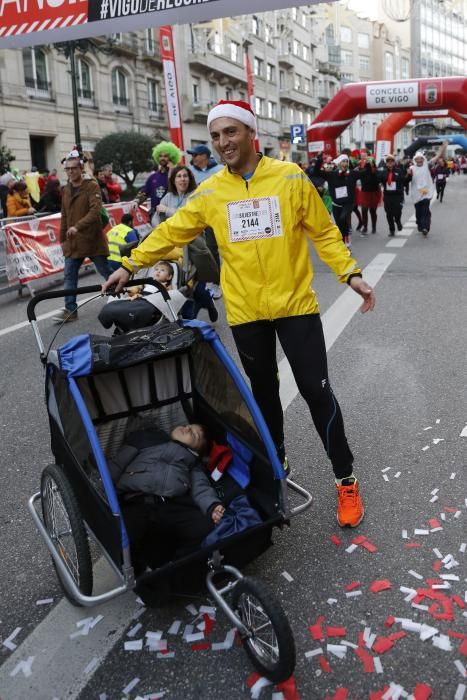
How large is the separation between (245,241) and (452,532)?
1592mm

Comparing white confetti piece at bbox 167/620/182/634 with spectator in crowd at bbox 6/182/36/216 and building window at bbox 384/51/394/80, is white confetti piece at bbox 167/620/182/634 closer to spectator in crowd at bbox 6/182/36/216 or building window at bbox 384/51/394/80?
spectator in crowd at bbox 6/182/36/216

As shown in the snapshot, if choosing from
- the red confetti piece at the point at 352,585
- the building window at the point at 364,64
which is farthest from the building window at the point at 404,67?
the red confetti piece at the point at 352,585

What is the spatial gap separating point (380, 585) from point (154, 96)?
38853mm

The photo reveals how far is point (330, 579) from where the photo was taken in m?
2.59

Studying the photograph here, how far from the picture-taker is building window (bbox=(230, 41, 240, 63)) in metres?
46.4

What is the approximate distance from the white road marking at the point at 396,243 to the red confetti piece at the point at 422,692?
11.3 m

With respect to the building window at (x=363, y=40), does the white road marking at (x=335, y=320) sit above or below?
below

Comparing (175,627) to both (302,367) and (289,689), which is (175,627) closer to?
(289,689)

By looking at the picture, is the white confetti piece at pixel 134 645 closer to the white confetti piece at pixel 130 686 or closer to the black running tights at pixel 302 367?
the white confetti piece at pixel 130 686

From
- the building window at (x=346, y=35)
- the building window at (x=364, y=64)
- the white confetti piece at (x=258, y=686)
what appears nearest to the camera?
the white confetti piece at (x=258, y=686)

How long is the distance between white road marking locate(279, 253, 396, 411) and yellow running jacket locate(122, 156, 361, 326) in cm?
170

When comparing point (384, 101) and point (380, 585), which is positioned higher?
point (384, 101)

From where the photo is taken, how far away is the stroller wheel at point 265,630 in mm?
1931

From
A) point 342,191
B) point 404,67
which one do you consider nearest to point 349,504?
point 342,191
